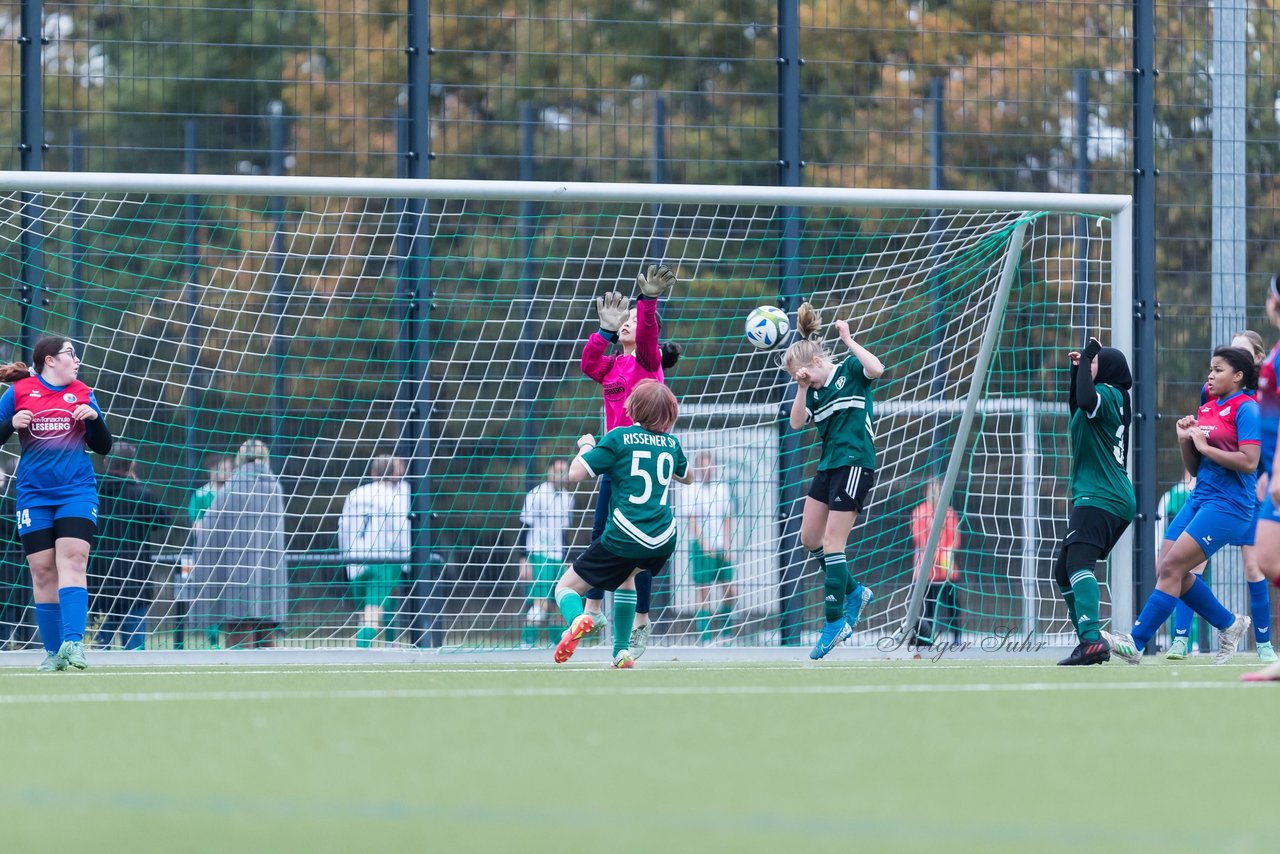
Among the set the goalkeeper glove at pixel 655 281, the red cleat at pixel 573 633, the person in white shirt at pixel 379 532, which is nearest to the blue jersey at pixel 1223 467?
the goalkeeper glove at pixel 655 281

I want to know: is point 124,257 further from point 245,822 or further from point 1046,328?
point 245,822

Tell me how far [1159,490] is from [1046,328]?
1404 mm

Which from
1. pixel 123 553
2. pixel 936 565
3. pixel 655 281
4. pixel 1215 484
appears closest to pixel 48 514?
pixel 123 553

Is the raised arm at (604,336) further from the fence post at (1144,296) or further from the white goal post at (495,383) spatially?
the fence post at (1144,296)

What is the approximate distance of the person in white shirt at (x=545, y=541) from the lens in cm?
1112

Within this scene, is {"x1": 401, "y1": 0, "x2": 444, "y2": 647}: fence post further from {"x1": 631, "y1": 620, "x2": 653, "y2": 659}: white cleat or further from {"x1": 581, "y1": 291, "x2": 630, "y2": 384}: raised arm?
{"x1": 631, "y1": 620, "x2": 653, "y2": 659}: white cleat

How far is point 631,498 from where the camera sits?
814 centimetres

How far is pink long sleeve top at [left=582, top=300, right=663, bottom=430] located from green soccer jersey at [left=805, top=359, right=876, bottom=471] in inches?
33.7

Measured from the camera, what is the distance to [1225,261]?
1170 cm

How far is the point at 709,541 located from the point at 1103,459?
2960 mm

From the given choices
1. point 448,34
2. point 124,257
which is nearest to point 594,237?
point 124,257

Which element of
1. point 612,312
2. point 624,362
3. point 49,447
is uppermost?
point 612,312

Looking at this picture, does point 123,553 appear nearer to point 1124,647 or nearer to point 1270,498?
point 1124,647

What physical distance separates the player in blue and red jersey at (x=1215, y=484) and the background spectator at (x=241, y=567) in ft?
15.9
